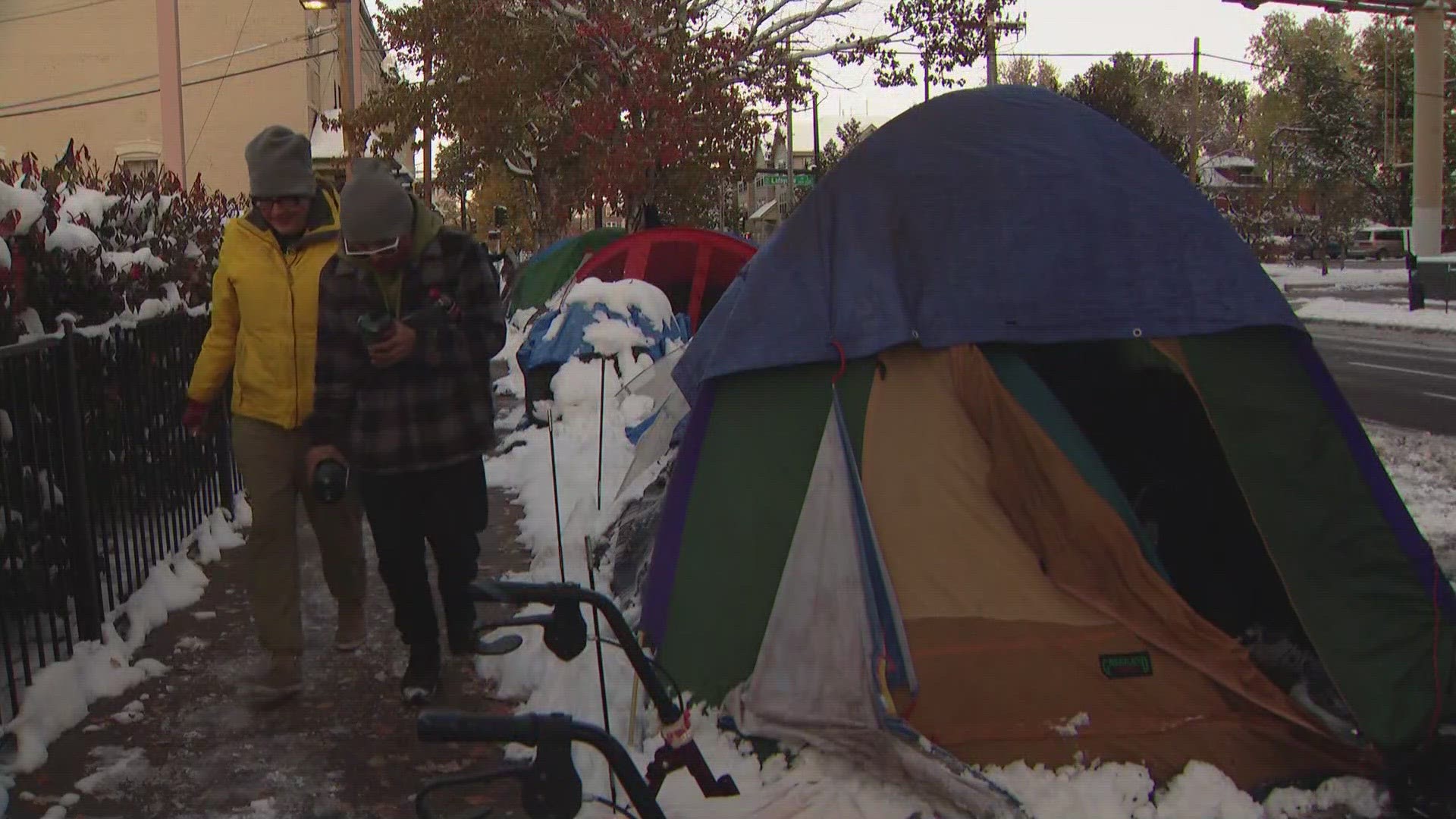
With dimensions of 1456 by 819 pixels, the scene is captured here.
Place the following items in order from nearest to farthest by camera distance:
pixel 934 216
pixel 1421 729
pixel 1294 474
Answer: pixel 1421 729 < pixel 1294 474 < pixel 934 216

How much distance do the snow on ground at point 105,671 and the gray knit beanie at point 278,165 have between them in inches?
73.4

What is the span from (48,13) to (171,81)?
66.9 feet

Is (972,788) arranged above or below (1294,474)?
below

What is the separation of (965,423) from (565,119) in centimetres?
1899

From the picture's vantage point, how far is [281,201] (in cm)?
470

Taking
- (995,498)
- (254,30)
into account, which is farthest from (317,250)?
(254,30)

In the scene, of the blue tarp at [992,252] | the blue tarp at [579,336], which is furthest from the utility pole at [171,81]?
the blue tarp at [992,252]

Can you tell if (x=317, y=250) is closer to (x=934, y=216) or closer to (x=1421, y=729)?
(x=934, y=216)

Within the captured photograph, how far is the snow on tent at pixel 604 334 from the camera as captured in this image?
428 inches

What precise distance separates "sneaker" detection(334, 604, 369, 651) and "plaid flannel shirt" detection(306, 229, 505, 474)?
0.95 metres

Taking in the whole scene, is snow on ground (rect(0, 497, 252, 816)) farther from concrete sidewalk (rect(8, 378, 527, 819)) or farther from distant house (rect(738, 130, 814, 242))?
distant house (rect(738, 130, 814, 242))

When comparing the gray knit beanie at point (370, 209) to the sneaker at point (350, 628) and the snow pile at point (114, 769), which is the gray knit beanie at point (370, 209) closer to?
the sneaker at point (350, 628)

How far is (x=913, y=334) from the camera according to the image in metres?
4.34

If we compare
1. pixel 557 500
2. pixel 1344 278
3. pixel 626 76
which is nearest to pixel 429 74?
pixel 626 76
